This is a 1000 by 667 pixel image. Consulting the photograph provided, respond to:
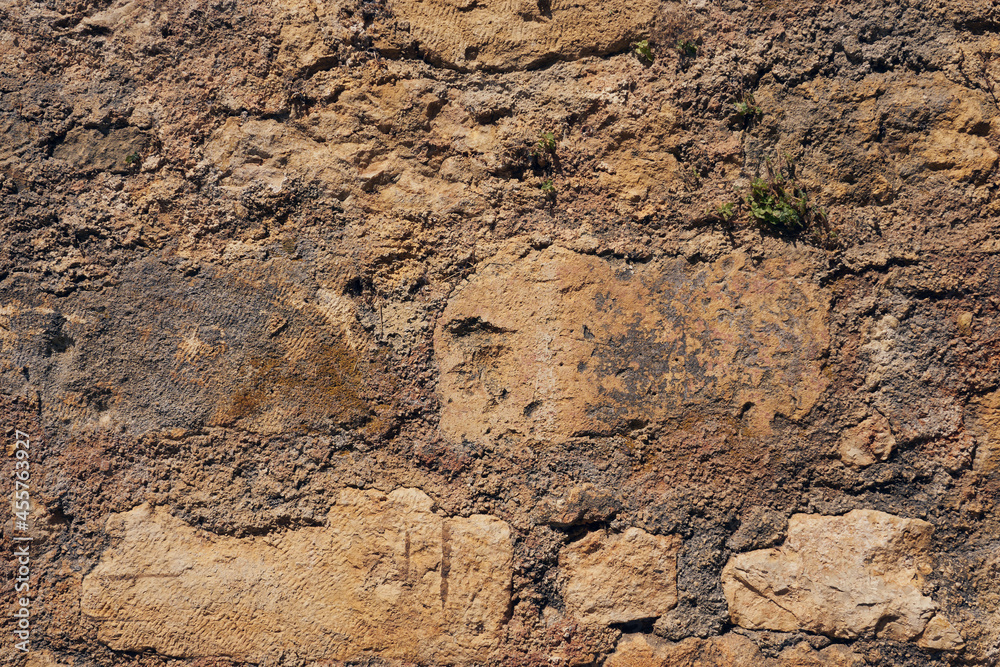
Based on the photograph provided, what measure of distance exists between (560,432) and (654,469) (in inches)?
9.2

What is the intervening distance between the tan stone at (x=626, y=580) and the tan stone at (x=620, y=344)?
0.27 m

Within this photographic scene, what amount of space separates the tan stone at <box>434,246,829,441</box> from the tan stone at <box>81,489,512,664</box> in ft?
0.86

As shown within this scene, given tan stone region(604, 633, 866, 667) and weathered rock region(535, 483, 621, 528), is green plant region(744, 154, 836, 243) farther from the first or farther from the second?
tan stone region(604, 633, 866, 667)

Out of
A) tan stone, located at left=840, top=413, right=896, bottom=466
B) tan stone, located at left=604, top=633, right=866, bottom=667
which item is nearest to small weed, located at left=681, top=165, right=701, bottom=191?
tan stone, located at left=840, top=413, right=896, bottom=466

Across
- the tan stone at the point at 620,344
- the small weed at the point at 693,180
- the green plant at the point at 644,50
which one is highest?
the green plant at the point at 644,50

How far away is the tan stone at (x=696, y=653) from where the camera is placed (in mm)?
1527

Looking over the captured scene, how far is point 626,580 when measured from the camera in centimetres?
156

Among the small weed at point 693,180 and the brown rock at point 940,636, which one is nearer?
the brown rock at point 940,636

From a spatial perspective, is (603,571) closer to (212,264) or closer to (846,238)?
(846,238)

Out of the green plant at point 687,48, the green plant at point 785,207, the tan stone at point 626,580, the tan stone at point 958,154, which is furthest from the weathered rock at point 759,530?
the green plant at point 687,48

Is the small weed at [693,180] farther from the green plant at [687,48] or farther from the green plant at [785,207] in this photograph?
the green plant at [687,48]

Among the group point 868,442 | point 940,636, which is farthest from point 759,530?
point 940,636

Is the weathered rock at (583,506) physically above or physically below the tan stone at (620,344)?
below

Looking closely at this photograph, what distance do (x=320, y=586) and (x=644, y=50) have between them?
4.95ft
